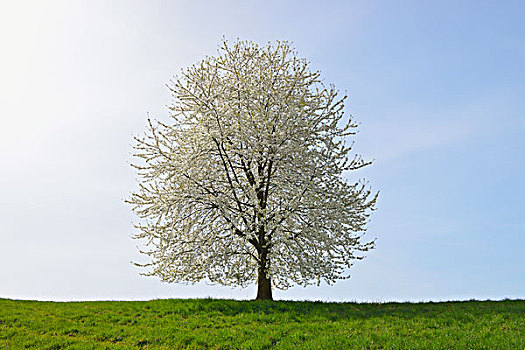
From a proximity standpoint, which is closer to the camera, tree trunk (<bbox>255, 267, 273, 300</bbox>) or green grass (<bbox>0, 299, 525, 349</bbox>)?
green grass (<bbox>0, 299, 525, 349</bbox>)

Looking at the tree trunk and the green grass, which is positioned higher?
the tree trunk

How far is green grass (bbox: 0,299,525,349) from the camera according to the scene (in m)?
11.8

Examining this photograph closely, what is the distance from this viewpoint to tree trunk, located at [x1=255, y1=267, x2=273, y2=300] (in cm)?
1827

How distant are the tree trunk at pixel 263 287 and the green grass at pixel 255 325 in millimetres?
1632

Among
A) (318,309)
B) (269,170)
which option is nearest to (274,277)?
(318,309)

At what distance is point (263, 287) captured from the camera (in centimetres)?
1834

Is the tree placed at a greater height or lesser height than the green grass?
greater

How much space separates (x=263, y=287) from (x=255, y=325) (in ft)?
15.7

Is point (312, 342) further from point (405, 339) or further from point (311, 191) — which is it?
point (311, 191)

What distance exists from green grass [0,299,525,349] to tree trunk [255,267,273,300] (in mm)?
1632

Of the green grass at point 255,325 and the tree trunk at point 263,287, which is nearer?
the green grass at point 255,325

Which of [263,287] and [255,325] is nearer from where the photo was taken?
[255,325]

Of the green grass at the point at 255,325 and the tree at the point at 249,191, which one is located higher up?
the tree at the point at 249,191

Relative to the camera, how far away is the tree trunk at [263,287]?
18.3 metres
